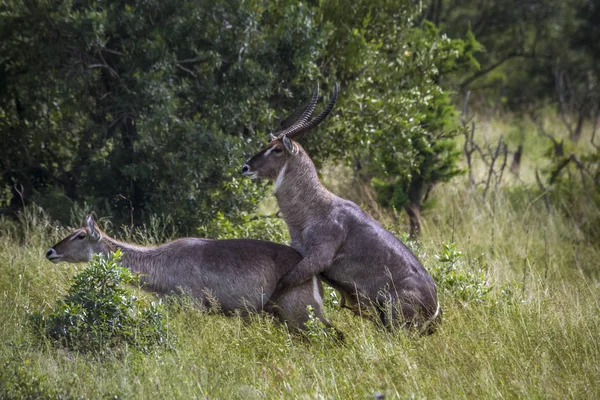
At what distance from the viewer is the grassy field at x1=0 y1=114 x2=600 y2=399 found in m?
4.74

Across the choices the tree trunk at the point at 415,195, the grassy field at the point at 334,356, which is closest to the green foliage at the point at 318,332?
the grassy field at the point at 334,356

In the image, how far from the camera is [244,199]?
28.3 feet

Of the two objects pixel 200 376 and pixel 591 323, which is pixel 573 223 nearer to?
pixel 591 323

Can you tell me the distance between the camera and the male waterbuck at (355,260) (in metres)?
5.89

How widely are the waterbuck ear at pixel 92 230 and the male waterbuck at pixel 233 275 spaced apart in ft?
1.08

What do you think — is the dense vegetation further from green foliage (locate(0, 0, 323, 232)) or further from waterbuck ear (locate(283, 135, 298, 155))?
waterbuck ear (locate(283, 135, 298, 155))

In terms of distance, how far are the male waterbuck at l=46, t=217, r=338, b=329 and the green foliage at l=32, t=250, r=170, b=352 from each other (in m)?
0.41

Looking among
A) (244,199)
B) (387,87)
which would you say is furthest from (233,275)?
(387,87)

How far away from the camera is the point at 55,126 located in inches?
364

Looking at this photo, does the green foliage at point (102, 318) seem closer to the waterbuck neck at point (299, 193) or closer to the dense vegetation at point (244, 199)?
the dense vegetation at point (244, 199)

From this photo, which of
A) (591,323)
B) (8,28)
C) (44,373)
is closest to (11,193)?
(8,28)

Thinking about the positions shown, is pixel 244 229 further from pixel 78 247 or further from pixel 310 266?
pixel 310 266

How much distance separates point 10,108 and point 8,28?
1083mm

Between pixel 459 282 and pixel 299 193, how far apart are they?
1.56 meters
